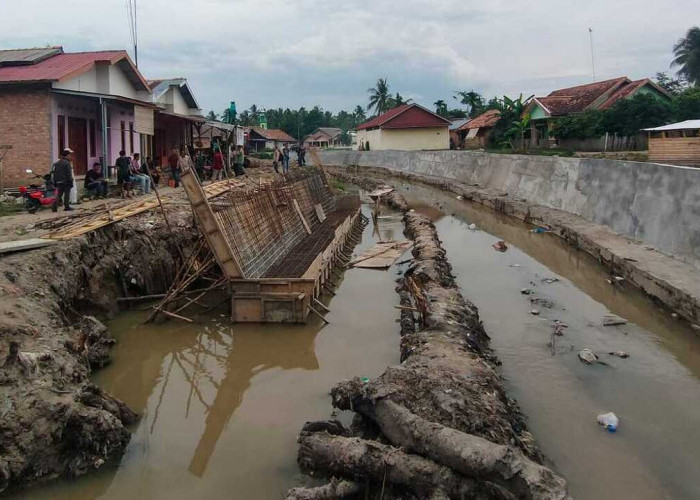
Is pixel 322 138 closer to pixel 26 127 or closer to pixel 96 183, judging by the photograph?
pixel 26 127

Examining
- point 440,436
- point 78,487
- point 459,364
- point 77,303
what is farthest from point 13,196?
point 440,436

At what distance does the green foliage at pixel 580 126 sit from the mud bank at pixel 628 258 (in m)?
8.38

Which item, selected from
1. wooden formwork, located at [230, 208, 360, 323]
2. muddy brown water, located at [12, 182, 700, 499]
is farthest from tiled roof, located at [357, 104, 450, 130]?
wooden formwork, located at [230, 208, 360, 323]

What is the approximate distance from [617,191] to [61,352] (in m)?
14.8

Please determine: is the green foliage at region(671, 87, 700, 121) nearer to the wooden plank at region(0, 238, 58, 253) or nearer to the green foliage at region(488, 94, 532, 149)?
the green foliage at region(488, 94, 532, 149)

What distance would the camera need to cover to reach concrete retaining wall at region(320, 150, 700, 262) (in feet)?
40.9

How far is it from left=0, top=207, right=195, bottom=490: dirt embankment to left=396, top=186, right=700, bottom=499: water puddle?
4.68 meters

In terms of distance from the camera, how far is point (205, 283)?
492 inches

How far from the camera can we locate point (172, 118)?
2380 centimetres

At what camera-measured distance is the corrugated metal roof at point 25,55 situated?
16.7 m

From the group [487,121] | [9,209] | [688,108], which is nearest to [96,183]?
[9,209]

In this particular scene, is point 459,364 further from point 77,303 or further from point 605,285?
point 605,285

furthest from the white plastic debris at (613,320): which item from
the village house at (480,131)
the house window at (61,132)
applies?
the village house at (480,131)

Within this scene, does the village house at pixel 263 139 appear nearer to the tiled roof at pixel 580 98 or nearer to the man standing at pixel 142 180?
the tiled roof at pixel 580 98
